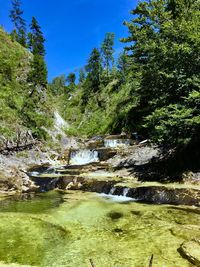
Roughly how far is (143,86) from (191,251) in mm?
17172

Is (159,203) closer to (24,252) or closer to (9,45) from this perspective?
(24,252)

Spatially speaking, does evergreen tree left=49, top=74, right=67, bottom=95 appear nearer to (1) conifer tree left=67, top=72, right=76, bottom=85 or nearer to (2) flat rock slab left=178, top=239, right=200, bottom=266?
(1) conifer tree left=67, top=72, right=76, bottom=85

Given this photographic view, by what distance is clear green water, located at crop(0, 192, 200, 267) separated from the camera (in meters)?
8.65

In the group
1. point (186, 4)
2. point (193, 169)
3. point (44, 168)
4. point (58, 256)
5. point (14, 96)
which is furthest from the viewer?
point (14, 96)

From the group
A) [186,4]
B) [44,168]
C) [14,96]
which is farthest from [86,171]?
[14,96]

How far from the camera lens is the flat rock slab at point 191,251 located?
26.9ft

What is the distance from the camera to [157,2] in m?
23.2

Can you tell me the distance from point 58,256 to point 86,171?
1573 cm

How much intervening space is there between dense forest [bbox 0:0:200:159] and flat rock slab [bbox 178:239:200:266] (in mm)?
9975

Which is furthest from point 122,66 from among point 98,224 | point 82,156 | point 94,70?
point 98,224

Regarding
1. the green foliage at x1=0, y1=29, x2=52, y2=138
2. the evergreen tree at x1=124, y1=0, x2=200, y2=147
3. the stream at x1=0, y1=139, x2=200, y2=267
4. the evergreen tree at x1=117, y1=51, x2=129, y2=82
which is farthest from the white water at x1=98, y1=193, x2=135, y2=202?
the evergreen tree at x1=117, y1=51, x2=129, y2=82

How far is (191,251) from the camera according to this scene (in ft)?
28.3

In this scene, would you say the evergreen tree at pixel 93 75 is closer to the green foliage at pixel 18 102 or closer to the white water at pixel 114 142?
the green foliage at pixel 18 102

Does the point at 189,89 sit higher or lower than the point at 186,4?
lower
